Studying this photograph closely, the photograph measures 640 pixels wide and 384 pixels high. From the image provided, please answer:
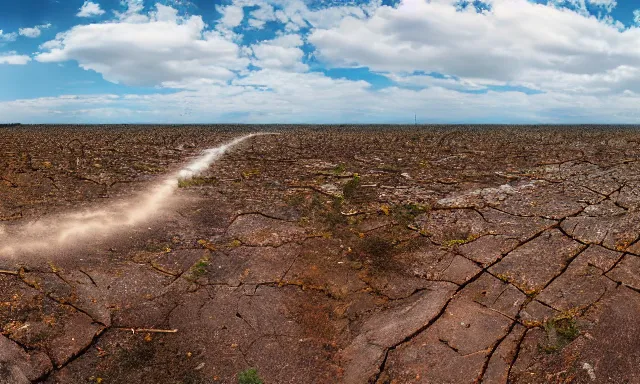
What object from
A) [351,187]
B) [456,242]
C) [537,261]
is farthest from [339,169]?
[537,261]

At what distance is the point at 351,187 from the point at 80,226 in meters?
6.17

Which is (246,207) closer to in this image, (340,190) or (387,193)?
(340,190)

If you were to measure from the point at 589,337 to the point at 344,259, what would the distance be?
12.2 feet

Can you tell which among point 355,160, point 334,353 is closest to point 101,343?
point 334,353

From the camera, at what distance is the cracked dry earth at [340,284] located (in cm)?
520

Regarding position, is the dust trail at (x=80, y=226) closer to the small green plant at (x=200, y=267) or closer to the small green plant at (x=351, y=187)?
the small green plant at (x=200, y=267)

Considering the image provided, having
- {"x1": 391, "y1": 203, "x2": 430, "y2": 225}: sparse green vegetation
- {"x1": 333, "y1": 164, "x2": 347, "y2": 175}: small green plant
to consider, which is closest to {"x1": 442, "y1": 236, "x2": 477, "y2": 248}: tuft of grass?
{"x1": 391, "y1": 203, "x2": 430, "y2": 225}: sparse green vegetation

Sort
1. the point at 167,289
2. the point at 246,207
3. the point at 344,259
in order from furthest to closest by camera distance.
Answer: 1. the point at 246,207
2. the point at 344,259
3. the point at 167,289

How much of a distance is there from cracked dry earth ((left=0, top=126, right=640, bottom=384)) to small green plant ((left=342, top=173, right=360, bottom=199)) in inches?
3.2

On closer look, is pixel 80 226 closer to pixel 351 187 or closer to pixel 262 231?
pixel 262 231

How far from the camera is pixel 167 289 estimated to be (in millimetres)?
6605

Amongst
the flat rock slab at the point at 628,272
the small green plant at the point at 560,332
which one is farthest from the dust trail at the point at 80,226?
the flat rock slab at the point at 628,272

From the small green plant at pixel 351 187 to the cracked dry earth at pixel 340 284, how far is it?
0.26 feet

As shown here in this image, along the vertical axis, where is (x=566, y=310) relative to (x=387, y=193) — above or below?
below
